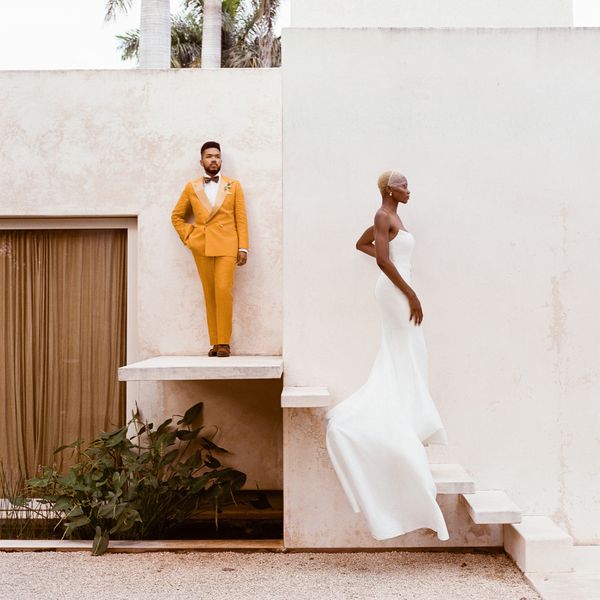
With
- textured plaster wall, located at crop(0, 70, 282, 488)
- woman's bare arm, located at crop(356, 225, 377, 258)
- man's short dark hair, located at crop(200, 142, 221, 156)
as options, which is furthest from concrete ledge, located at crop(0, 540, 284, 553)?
man's short dark hair, located at crop(200, 142, 221, 156)

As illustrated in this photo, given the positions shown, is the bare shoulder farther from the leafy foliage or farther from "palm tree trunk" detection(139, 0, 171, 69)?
the leafy foliage

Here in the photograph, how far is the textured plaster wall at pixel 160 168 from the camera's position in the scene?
20.9ft

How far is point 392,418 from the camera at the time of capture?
4270mm

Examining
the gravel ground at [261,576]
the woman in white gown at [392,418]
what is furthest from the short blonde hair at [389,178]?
the gravel ground at [261,576]

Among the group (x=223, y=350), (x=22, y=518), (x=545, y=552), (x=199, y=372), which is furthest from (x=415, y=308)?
(x=22, y=518)

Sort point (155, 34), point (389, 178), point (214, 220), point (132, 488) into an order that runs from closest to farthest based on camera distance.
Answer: point (389, 178)
point (132, 488)
point (214, 220)
point (155, 34)

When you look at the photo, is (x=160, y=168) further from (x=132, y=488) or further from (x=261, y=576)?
(x=261, y=576)

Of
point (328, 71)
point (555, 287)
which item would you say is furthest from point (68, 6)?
point (555, 287)

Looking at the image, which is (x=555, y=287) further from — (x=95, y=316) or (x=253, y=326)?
(x=95, y=316)

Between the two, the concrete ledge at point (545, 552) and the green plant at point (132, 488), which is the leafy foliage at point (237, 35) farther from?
the concrete ledge at point (545, 552)

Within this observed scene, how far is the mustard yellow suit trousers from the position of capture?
6.01 m

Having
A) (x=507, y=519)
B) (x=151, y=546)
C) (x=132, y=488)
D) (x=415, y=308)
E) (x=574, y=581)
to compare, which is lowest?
(x=151, y=546)

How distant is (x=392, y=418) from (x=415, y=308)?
659 millimetres

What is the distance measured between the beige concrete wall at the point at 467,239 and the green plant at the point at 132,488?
39.3 inches
